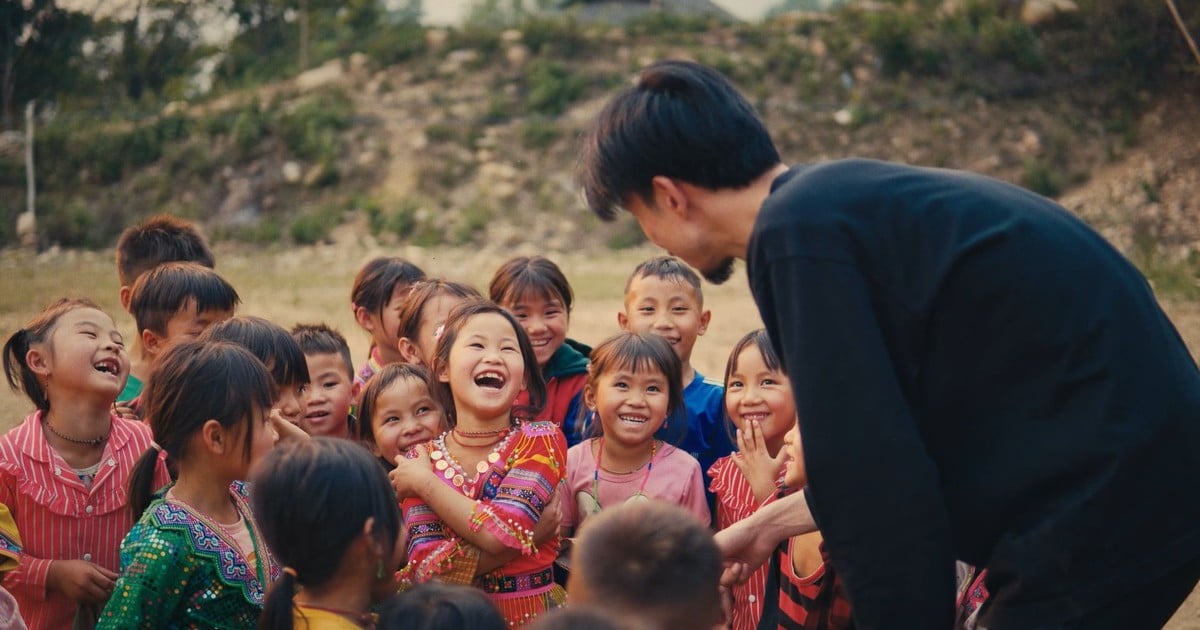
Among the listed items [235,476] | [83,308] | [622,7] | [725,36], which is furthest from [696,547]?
[622,7]

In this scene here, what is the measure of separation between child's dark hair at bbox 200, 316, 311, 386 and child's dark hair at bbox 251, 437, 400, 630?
4.27ft

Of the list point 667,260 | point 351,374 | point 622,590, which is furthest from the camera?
point 667,260

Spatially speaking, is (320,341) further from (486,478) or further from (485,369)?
(486,478)

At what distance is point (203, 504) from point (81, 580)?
23.4 inches

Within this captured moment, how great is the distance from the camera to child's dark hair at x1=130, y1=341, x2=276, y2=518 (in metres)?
2.91

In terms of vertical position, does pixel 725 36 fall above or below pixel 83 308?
below

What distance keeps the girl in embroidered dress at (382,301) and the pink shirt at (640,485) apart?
4.82 feet

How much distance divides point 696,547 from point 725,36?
2618cm

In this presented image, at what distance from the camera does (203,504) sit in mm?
2914

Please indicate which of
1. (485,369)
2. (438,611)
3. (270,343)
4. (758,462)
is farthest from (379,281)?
(438,611)

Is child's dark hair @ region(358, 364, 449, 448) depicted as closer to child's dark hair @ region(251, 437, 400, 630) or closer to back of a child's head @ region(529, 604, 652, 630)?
child's dark hair @ region(251, 437, 400, 630)

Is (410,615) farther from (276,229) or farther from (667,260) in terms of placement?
(276,229)

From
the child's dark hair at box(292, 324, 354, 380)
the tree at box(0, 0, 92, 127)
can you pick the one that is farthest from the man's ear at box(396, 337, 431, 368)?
the tree at box(0, 0, 92, 127)

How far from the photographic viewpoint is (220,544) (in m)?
2.83
